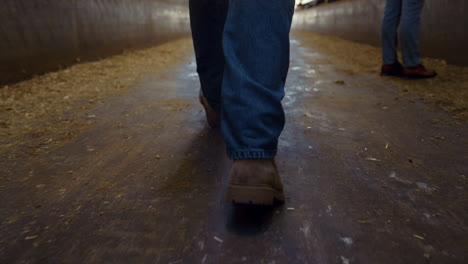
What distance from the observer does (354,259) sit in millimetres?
726

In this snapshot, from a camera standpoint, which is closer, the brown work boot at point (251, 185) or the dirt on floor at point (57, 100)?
the brown work boot at point (251, 185)

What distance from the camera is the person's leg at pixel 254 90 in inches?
34.2

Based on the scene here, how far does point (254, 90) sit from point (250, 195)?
276 mm

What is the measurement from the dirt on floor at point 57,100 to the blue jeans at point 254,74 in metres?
0.97

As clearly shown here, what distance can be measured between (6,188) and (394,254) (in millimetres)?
1156

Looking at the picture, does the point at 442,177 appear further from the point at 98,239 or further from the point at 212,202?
the point at 98,239

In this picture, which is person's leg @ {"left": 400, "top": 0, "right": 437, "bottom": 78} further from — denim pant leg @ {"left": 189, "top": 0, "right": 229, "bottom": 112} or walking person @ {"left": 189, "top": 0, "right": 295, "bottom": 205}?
walking person @ {"left": 189, "top": 0, "right": 295, "bottom": 205}

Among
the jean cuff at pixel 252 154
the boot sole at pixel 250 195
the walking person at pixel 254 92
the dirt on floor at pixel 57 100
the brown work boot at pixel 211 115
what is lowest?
the dirt on floor at pixel 57 100

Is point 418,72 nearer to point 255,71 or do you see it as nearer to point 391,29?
point 391,29

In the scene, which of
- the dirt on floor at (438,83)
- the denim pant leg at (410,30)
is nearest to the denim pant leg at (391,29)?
the denim pant leg at (410,30)

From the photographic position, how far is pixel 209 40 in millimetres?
1400

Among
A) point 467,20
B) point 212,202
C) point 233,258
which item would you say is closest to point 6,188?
point 212,202

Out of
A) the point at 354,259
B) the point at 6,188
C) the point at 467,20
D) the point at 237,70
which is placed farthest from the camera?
the point at 467,20

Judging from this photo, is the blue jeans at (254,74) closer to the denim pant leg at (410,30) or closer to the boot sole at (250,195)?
the boot sole at (250,195)
